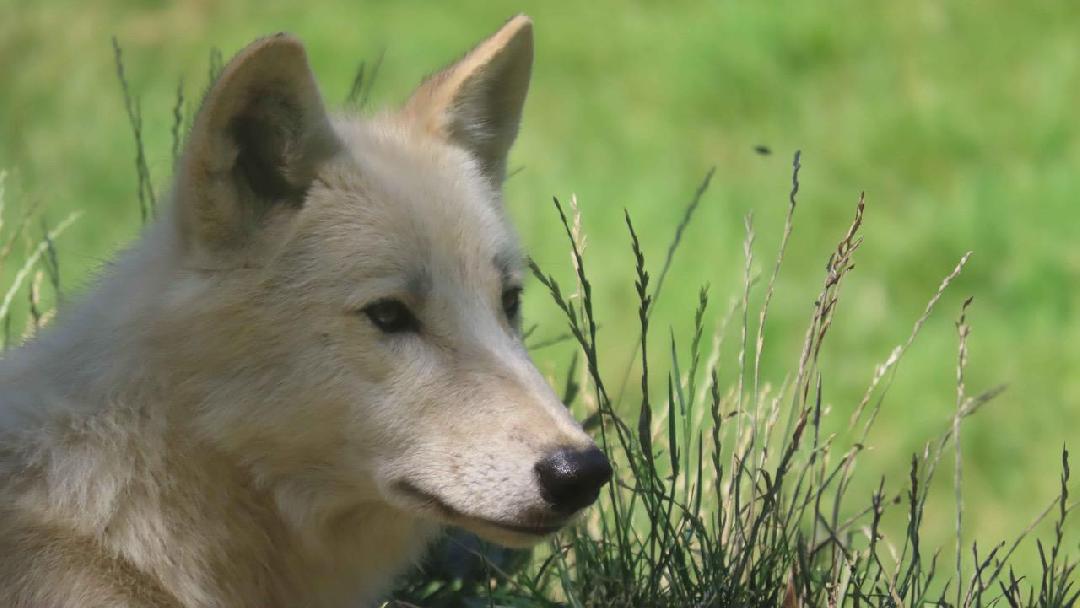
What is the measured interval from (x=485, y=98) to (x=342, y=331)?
45.0 inches

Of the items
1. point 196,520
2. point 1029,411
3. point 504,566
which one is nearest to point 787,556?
point 504,566

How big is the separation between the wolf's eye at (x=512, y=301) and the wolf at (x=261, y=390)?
203 millimetres

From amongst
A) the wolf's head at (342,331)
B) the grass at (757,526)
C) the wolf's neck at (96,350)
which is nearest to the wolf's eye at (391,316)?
the wolf's head at (342,331)

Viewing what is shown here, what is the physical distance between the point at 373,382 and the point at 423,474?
27cm

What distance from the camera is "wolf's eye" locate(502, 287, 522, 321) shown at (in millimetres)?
4180

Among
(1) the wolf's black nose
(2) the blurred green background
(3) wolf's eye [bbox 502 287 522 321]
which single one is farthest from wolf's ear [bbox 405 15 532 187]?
(2) the blurred green background

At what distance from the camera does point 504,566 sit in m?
4.57

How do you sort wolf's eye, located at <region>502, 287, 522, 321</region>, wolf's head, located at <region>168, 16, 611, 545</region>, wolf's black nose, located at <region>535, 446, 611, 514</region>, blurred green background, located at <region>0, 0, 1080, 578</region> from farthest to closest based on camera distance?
blurred green background, located at <region>0, 0, 1080, 578</region>, wolf's eye, located at <region>502, 287, 522, 321</region>, wolf's head, located at <region>168, 16, 611, 545</region>, wolf's black nose, located at <region>535, 446, 611, 514</region>

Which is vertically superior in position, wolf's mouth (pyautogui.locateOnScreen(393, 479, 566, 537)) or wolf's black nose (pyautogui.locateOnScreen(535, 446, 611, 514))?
wolf's black nose (pyautogui.locateOnScreen(535, 446, 611, 514))

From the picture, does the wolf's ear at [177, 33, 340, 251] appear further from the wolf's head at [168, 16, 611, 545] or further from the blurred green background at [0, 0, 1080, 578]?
the blurred green background at [0, 0, 1080, 578]

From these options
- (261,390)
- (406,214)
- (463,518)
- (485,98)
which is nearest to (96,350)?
(261,390)

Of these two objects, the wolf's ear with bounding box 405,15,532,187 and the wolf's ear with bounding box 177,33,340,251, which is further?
the wolf's ear with bounding box 405,15,532,187

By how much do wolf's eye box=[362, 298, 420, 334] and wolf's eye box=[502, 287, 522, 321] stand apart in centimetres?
41

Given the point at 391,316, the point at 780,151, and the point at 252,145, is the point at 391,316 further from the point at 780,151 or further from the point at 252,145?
the point at 780,151
